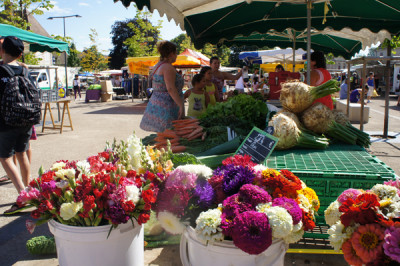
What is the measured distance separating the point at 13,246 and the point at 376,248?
3201mm

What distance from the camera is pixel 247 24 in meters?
5.56

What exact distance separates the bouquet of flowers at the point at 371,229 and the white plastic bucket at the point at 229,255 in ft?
1.02

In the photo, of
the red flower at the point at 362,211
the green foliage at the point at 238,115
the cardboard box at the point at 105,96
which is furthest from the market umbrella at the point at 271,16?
the cardboard box at the point at 105,96

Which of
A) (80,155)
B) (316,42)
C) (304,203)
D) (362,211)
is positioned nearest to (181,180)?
(304,203)

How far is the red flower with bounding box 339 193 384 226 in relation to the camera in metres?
1.40

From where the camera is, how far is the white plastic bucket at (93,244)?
5.90 feet

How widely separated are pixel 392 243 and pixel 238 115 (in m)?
2.52

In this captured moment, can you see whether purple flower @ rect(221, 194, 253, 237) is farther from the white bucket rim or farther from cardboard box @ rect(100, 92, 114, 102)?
cardboard box @ rect(100, 92, 114, 102)

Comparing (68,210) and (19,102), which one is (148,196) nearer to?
(68,210)

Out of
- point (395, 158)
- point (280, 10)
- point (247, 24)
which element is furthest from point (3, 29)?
point (395, 158)

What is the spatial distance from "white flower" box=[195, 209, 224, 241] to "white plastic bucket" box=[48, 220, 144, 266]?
570mm

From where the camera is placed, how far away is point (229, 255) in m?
1.61

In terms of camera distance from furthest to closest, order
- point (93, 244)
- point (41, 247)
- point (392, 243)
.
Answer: point (41, 247) → point (93, 244) → point (392, 243)

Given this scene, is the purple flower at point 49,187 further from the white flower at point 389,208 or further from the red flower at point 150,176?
the white flower at point 389,208
